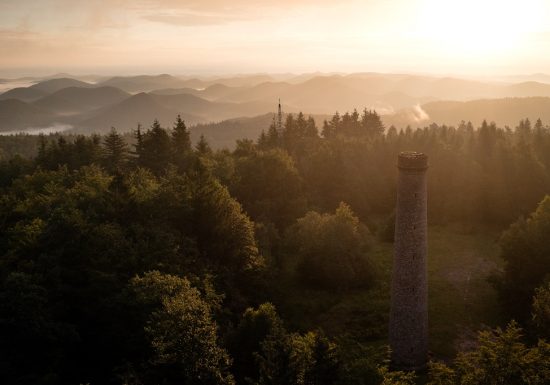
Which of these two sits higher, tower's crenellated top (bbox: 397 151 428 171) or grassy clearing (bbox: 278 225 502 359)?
tower's crenellated top (bbox: 397 151 428 171)

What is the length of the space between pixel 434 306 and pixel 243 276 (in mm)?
16128

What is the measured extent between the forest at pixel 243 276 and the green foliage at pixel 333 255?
13cm

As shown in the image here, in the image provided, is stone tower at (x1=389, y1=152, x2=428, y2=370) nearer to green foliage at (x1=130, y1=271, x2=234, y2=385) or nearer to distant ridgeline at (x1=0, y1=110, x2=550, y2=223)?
green foliage at (x1=130, y1=271, x2=234, y2=385)

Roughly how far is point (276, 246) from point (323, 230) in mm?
6786

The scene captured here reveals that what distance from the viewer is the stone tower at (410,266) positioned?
2473 centimetres

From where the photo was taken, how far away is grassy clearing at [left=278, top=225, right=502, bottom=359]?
32.6 m

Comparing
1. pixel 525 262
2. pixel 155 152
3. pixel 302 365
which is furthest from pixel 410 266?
pixel 155 152

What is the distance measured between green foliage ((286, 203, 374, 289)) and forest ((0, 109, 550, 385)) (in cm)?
13

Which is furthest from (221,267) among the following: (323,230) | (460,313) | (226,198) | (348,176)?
(348,176)

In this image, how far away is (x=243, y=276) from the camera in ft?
108

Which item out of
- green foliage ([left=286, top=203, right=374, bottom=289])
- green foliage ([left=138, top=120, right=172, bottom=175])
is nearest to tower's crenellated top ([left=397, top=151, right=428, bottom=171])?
green foliage ([left=286, top=203, right=374, bottom=289])

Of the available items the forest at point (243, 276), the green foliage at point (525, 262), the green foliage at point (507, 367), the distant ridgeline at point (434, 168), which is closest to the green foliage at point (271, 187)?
the forest at point (243, 276)

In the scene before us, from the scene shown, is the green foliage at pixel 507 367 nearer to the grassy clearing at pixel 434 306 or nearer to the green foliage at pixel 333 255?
the grassy clearing at pixel 434 306

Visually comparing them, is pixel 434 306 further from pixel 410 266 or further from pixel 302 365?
pixel 302 365
